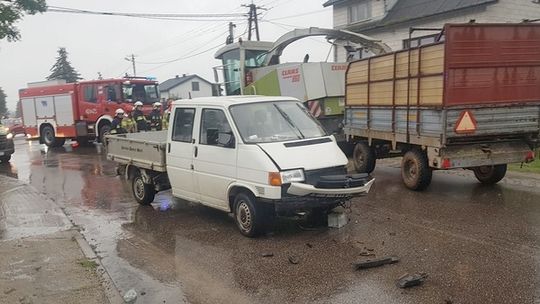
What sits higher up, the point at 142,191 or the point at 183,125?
the point at 183,125

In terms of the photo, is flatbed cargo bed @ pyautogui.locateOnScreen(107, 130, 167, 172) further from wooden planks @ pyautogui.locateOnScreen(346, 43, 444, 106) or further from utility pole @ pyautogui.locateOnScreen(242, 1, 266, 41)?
utility pole @ pyautogui.locateOnScreen(242, 1, 266, 41)

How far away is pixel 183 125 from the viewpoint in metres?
7.76

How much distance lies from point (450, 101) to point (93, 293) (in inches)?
240

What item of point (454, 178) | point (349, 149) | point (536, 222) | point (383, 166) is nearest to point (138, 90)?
point (349, 149)

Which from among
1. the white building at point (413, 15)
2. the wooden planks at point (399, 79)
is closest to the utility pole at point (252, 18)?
the white building at point (413, 15)

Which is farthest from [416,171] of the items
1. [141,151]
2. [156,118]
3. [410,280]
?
[156,118]

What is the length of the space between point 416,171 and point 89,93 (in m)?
15.4

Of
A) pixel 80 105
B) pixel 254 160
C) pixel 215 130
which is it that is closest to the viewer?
pixel 254 160

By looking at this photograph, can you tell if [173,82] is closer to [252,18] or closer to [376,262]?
[252,18]

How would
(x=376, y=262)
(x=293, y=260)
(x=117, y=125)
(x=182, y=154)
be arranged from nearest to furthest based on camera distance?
(x=376, y=262) < (x=293, y=260) < (x=182, y=154) < (x=117, y=125)

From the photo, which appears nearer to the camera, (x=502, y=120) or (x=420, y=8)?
(x=502, y=120)

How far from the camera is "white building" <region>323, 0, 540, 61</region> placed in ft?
63.6

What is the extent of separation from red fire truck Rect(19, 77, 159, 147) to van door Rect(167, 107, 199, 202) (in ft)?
39.2

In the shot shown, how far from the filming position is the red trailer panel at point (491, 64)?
313 inches
